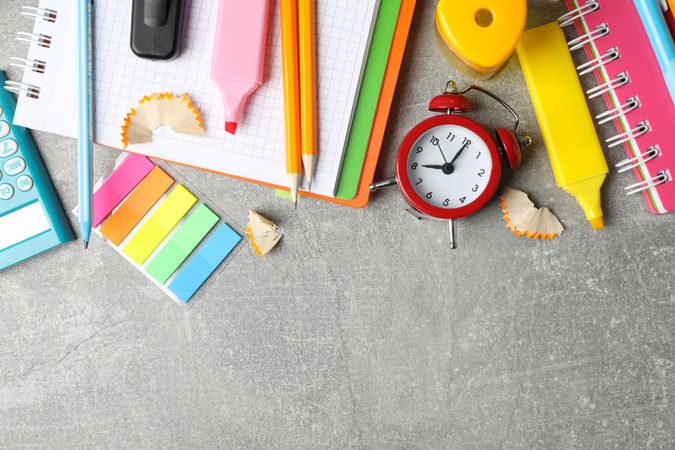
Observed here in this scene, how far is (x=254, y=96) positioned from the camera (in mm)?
665

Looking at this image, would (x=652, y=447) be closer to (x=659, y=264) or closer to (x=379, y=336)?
(x=659, y=264)

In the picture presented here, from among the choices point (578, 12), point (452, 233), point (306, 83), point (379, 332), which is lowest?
point (379, 332)

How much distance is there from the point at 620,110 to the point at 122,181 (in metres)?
0.61

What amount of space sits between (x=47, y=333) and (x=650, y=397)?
2.49ft

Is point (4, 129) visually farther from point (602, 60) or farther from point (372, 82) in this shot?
point (602, 60)

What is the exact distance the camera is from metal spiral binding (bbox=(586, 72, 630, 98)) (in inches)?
25.9

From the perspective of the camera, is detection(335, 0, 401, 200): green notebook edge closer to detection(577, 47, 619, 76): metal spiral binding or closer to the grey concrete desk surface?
the grey concrete desk surface

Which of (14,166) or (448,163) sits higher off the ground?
(448,163)

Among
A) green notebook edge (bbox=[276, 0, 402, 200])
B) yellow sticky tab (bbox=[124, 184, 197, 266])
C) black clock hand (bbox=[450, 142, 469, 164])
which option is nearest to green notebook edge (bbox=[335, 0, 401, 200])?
green notebook edge (bbox=[276, 0, 402, 200])

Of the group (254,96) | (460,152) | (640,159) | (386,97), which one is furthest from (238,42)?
(640,159)

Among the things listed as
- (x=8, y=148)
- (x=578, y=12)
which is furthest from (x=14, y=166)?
(x=578, y=12)

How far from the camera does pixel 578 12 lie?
26.4 inches

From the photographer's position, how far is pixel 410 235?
69cm

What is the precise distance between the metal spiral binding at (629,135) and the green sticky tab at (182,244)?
49cm
